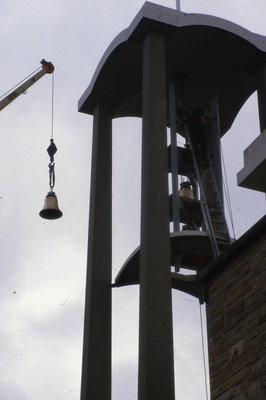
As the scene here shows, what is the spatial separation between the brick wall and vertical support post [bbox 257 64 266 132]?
8.51m

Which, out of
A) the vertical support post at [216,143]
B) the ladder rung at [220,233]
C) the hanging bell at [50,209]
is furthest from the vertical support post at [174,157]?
the hanging bell at [50,209]

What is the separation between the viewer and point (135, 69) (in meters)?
19.0

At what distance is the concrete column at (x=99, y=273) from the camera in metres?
16.4

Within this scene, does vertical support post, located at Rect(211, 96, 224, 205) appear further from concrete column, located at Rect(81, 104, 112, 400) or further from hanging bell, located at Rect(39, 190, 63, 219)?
hanging bell, located at Rect(39, 190, 63, 219)

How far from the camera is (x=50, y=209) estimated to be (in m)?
19.8

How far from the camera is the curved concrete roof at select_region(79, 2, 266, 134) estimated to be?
17656 millimetres

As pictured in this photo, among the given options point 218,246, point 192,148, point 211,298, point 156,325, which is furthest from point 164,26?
point 211,298

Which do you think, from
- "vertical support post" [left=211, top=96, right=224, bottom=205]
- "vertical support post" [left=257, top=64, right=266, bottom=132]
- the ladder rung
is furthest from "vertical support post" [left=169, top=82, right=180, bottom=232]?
"vertical support post" [left=257, top=64, right=266, bottom=132]

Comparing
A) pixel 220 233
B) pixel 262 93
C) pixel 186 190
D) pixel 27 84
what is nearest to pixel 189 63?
pixel 262 93

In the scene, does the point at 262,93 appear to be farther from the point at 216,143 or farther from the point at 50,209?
the point at 50,209

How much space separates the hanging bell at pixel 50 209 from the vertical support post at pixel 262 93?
15.4 feet

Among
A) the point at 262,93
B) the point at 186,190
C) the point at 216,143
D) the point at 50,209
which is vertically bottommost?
the point at 186,190

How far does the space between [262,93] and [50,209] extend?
16.8ft

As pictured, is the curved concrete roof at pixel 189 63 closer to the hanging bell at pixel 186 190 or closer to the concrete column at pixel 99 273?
the concrete column at pixel 99 273
